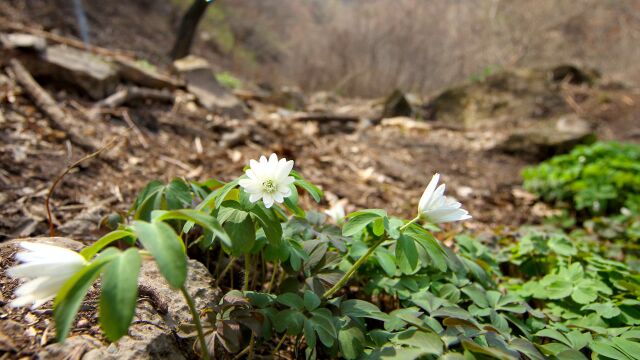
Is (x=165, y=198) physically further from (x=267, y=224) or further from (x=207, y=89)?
(x=207, y=89)

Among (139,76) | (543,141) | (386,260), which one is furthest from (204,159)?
(543,141)

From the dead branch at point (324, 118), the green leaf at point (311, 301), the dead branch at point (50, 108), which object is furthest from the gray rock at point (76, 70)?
the green leaf at point (311, 301)

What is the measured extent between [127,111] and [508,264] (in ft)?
11.8

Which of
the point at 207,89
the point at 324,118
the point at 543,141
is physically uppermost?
the point at 207,89

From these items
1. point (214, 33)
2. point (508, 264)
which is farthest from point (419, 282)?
point (214, 33)

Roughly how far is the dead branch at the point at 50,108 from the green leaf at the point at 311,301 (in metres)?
2.46

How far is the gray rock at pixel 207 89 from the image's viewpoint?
5.06 metres

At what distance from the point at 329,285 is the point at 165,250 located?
0.70 meters

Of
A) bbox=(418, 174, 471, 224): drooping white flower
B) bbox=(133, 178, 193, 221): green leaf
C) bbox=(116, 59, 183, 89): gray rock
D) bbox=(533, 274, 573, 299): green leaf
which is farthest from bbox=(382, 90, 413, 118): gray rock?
bbox=(418, 174, 471, 224): drooping white flower

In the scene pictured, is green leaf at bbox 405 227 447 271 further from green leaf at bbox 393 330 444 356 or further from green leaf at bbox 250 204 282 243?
green leaf at bbox 250 204 282 243

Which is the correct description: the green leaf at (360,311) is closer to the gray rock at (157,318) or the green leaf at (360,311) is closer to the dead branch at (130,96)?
the gray rock at (157,318)

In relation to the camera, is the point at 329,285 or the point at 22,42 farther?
the point at 22,42

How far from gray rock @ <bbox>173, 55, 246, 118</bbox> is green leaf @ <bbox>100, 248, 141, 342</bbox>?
4440 mm

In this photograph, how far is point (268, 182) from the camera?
1158 millimetres
